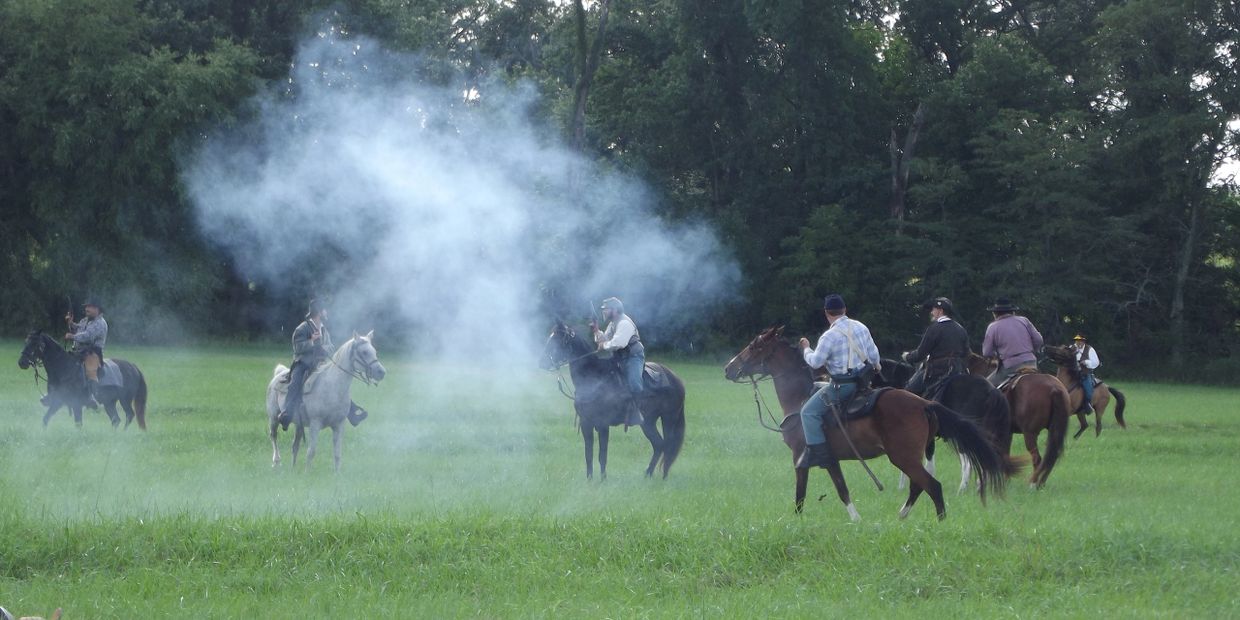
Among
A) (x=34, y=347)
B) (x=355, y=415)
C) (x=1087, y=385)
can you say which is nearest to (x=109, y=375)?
(x=34, y=347)

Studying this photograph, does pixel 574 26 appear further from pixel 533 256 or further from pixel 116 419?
pixel 116 419

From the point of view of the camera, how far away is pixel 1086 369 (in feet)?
70.3

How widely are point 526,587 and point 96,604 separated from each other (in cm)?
289

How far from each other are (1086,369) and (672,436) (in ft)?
29.9

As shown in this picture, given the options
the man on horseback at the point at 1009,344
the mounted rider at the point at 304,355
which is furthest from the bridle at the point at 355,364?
the man on horseback at the point at 1009,344

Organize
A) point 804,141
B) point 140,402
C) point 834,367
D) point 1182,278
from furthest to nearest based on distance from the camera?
point 804,141, point 1182,278, point 140,402, point 834,367

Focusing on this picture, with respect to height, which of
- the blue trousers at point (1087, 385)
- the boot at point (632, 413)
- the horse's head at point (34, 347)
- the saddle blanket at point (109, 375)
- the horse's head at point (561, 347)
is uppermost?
the horse's head at point (561, 347)

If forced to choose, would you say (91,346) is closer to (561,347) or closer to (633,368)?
(561,347)

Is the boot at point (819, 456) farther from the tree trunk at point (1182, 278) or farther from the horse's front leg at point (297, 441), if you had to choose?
the tree trunk at point (1182, 278)

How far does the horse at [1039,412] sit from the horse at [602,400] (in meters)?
4.11

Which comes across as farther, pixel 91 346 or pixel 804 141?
pixel 804 141

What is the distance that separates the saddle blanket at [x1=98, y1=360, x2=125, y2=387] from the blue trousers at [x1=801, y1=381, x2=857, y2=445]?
12.4 metres

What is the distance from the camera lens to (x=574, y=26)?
139ft

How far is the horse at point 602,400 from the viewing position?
15609 mm
